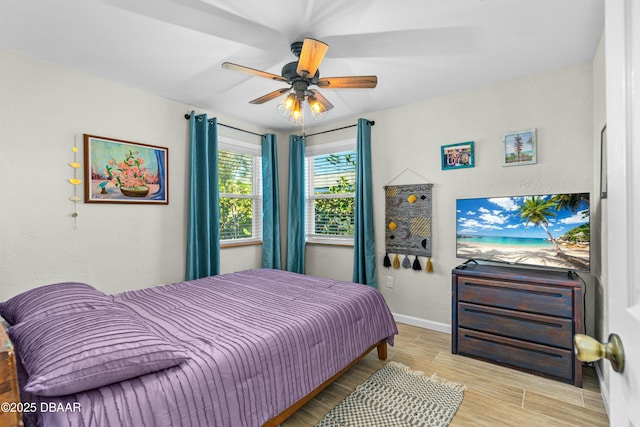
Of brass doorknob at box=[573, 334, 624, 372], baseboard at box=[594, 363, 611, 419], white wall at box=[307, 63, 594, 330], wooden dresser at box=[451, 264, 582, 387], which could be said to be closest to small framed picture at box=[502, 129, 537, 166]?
white wall at box=[307, 63, 594, 330]

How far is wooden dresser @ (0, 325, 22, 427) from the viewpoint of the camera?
2.56ft

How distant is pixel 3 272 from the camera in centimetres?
217

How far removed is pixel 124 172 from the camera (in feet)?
9.21

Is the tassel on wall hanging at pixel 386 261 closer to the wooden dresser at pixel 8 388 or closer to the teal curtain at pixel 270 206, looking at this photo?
the teal curtain at pixel 270 206

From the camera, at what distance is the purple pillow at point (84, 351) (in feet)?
3.29

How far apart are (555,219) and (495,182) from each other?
0.60m

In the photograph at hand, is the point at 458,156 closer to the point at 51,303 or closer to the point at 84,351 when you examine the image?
the point at 84,351

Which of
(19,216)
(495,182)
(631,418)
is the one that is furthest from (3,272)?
(495,182)

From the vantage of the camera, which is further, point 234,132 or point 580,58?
point 234,132

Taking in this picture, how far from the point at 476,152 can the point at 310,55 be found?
200cm

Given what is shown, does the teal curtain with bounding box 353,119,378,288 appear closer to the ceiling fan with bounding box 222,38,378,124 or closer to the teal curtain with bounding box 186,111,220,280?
the ceiling fan with bounding box 222,38,378,124

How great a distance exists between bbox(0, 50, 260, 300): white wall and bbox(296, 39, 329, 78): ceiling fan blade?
1871mm

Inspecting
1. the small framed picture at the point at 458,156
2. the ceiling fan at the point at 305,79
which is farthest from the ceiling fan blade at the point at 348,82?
the small framed picture at the point at 458,156

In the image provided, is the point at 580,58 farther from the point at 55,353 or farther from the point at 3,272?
the point at 3,272
